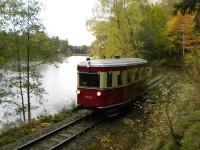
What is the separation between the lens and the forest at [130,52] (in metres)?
9.37

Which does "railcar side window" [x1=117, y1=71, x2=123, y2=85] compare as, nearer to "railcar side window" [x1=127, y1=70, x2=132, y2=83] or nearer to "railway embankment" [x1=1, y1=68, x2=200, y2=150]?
"railcar side window" [x1=127, y1=70, x2=132, y2=83]

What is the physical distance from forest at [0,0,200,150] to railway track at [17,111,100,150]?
4.85 ft

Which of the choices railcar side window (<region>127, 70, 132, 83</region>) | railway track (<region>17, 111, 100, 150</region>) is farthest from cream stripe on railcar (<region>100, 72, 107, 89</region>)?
railcar side window (<region>127, 70, 132, 83</region>)

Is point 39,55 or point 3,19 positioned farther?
point 39,55

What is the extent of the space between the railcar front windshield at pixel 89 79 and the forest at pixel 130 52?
2.67 meters

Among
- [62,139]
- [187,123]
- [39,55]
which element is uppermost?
[39,55]

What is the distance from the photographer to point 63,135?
13.8m

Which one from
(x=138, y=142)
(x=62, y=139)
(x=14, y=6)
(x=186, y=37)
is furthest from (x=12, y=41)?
(x=186, y=37)

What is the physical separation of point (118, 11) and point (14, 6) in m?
14.0

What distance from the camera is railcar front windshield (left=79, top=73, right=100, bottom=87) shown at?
1600cm

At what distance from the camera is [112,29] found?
31.0 m

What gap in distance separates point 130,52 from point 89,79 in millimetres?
15274

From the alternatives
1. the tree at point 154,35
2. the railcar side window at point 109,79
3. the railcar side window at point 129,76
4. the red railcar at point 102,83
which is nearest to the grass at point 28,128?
the red railcar at point 102,83

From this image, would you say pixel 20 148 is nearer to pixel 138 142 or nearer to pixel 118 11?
pixel 138 142
